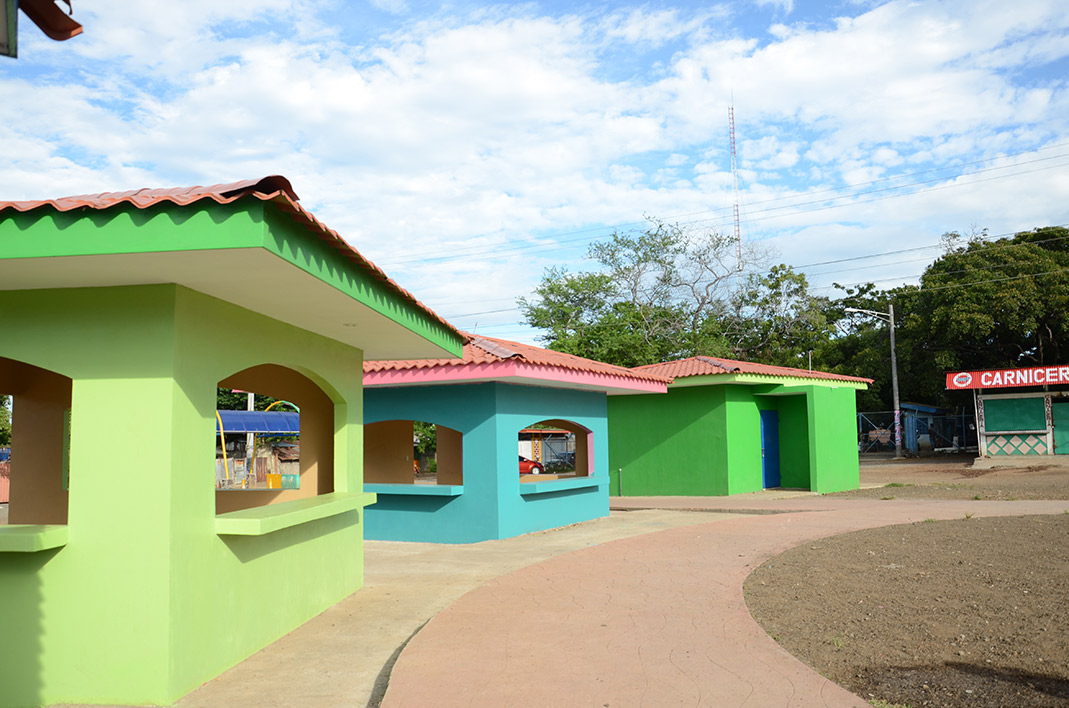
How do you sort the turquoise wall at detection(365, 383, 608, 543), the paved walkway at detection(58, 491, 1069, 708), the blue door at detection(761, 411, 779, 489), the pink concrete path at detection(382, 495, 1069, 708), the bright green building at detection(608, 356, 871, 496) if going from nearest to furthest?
the pink concrete path at detection(382, 495, 1069, 708) → the paved walkway at detection(58, 491, 1069, 708) → the turquoise wall at detection(365, 383, 608, 543) → the bright green building at detection(608, 356, 871, 496) → the blue door at detection(761, 411, 779, 489)

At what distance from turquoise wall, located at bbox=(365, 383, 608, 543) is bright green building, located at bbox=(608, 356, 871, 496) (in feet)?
22.1

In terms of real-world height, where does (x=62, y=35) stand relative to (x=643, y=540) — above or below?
above

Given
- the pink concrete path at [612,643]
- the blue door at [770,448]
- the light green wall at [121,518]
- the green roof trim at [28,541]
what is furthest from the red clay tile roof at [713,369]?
the green roof trim at [28,541]

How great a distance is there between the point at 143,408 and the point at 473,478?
805 cm

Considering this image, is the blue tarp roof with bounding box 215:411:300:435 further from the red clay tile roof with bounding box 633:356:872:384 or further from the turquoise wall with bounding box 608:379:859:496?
the red clay tile roof with bounding box 633:356:872:384

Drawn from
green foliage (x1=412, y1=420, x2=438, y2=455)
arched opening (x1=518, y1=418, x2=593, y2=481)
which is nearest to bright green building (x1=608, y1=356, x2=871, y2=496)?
arched opening (x1=518, y1=418, x2=593, y2=481)

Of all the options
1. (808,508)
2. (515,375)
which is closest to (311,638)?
(515,375)

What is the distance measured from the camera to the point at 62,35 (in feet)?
11.3

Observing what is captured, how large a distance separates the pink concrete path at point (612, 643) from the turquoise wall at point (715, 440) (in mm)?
8943

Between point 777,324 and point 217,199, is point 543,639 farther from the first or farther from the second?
point 777,324

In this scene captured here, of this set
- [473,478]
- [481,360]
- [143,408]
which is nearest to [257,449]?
[473,478]

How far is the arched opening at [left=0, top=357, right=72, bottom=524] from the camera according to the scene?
8297 millimetres

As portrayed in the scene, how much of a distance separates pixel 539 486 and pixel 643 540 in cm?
253

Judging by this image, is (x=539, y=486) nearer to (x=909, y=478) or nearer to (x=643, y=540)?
(x=643, y=540)
